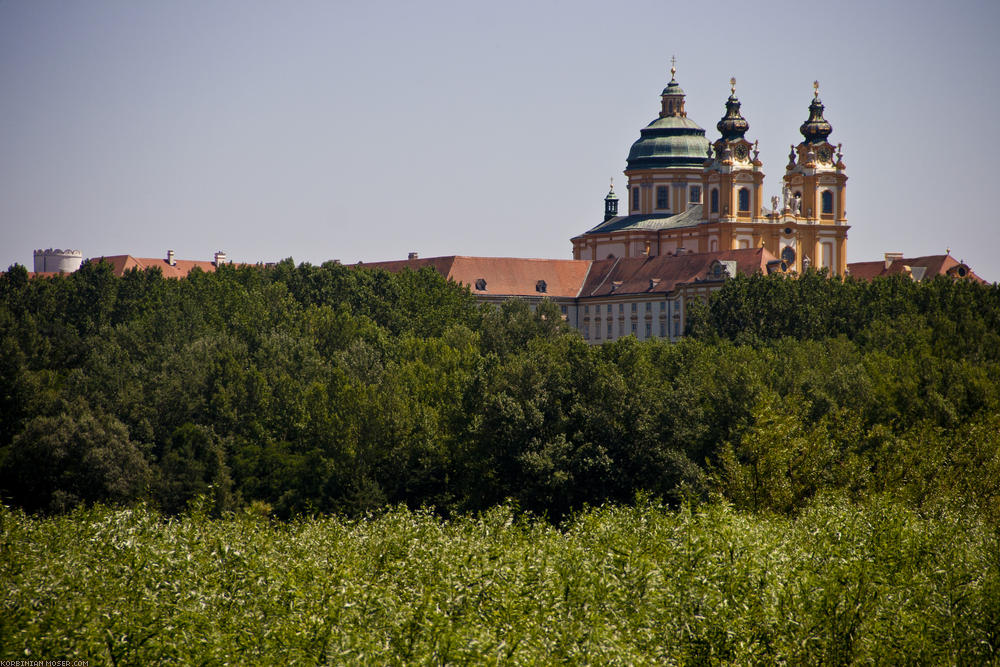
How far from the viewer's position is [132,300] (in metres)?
104

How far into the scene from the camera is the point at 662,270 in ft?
436

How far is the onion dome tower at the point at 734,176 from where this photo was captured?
130625 mm

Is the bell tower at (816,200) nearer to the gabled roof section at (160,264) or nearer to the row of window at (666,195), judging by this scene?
the row of window at (666,195)

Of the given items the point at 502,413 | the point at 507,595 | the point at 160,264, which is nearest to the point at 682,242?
the point at 160,264

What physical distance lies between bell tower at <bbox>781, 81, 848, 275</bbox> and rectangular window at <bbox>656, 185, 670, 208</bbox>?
60.0ft

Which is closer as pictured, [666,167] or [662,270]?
[662,270]

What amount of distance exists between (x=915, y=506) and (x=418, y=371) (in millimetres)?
39015

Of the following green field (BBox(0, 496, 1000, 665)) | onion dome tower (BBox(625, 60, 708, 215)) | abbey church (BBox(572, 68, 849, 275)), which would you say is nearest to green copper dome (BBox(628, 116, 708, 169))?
onion dome tower (BBox(625, 60, 708, 215))

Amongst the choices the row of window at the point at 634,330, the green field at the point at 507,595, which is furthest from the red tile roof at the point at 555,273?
the green field at the point at 507,595

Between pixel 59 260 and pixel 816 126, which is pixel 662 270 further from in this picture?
pixel 59 260

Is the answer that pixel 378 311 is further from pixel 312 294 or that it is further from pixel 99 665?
pixel 99 665

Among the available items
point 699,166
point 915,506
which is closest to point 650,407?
point 915,506

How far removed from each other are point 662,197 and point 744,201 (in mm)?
17546

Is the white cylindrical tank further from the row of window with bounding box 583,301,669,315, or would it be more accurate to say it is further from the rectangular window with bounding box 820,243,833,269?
the rectangular window with bounding box 820,243,833,269
